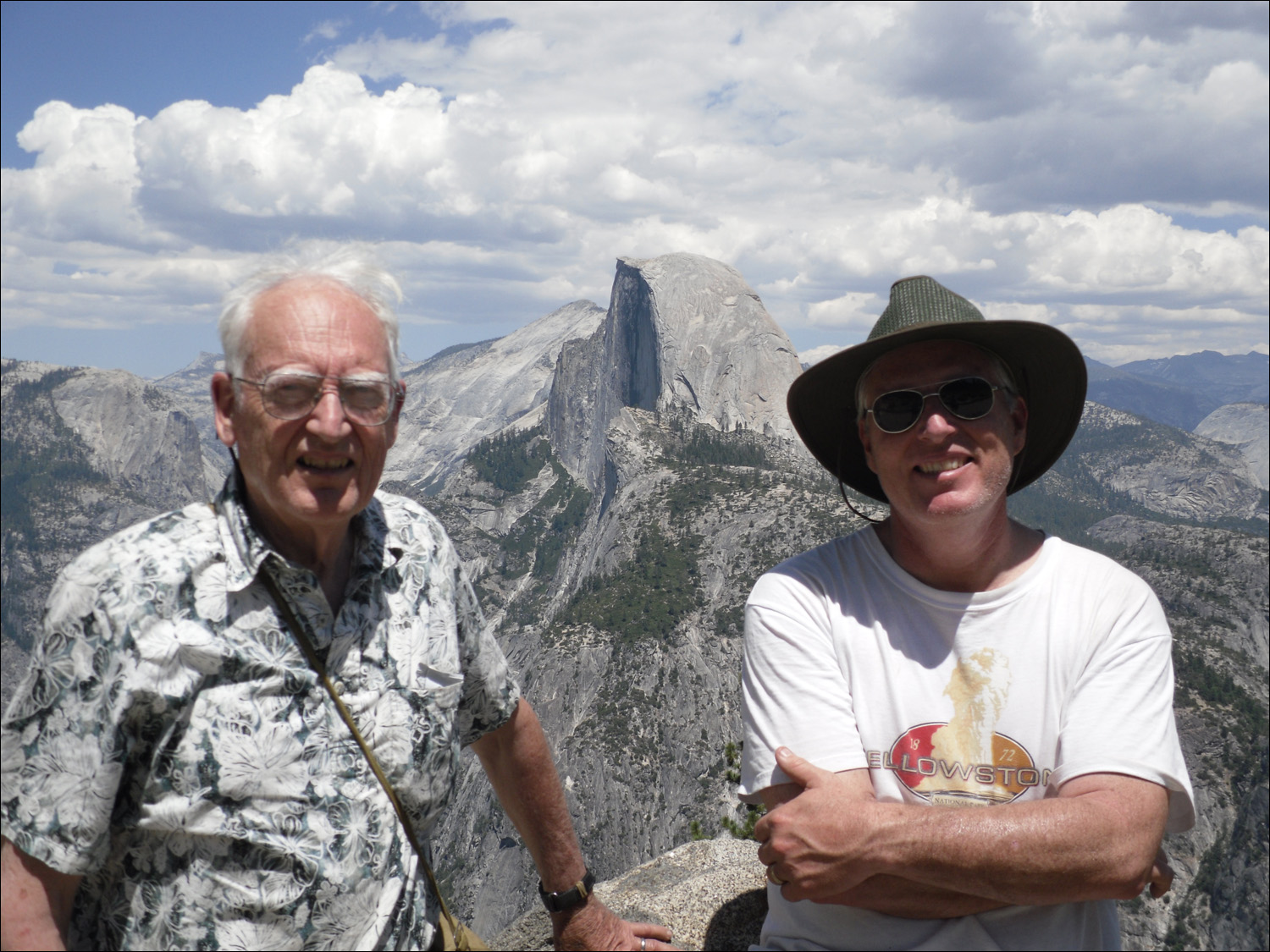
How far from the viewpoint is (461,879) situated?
307 feet

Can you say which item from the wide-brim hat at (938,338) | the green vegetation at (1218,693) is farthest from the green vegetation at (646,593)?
the wide-brim hat at (938,338)

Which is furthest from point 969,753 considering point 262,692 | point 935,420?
point 262,692

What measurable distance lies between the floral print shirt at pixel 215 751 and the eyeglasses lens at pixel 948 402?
81.8 inches

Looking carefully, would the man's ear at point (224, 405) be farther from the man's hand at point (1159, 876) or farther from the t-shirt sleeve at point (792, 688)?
the man's hand at point (1159, 876)

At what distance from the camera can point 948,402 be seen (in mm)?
3611

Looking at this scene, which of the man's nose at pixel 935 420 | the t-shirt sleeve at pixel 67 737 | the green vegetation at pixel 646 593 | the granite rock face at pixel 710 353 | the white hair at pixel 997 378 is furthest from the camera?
the granite rock face at pixel 710 353

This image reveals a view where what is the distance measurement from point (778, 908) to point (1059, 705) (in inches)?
50.3

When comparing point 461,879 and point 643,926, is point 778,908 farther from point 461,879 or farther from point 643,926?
point 461,879

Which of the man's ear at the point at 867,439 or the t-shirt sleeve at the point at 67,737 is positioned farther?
the man's ear at the point at 867,439

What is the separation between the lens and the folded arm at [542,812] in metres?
3.81

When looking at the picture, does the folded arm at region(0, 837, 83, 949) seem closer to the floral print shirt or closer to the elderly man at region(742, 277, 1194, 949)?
the floral print shirt

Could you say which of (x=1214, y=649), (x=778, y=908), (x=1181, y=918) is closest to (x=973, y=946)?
(x=778, y=908)

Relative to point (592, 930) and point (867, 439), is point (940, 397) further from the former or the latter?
point (592, 930)

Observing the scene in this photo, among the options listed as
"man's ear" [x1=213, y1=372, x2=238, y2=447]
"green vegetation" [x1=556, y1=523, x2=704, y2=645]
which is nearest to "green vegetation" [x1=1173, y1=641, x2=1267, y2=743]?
"green vegetation" [x1=556, y1=523, x2=704, y2=645]
